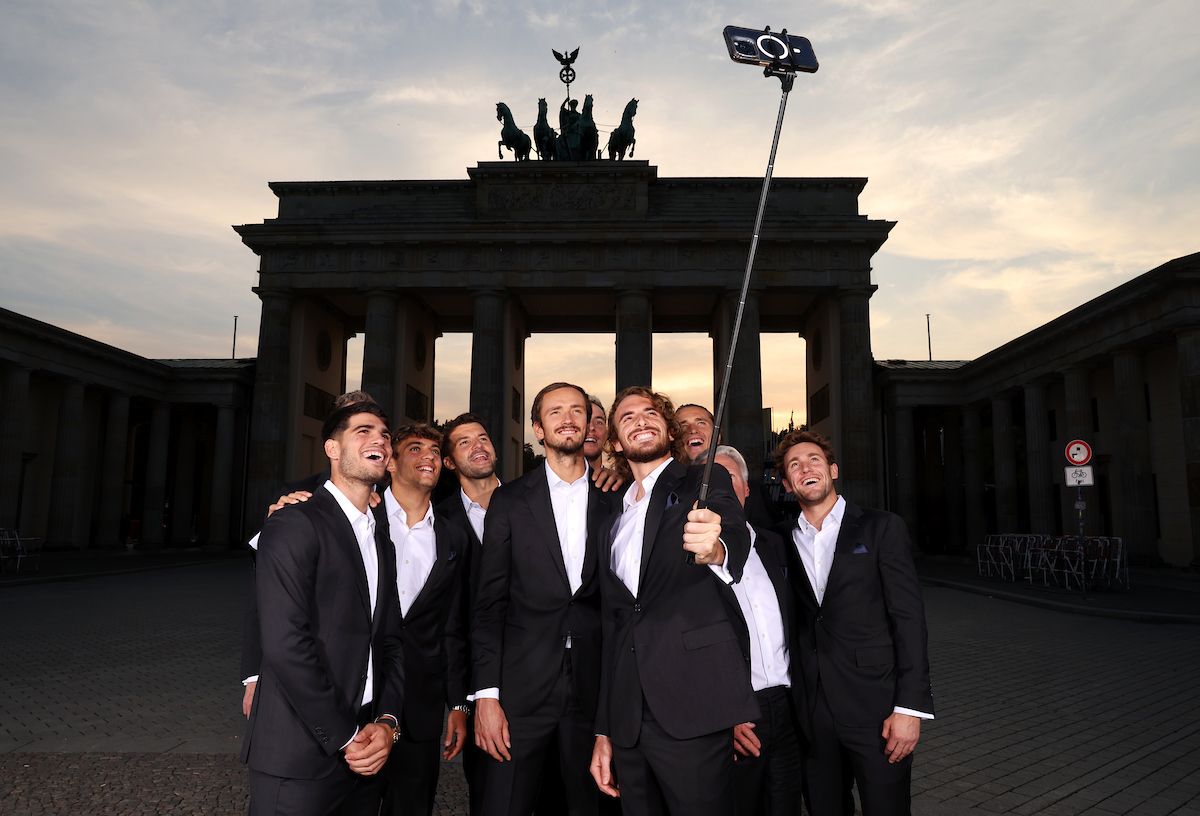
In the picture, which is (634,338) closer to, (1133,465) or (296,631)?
(1133,465)

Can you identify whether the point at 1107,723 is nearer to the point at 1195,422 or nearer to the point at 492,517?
the point at 492,517

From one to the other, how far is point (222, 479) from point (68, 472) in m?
5.85

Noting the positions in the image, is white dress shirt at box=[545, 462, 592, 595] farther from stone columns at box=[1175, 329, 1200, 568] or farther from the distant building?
stone columns at box=[1175, 329, 1200, 568]

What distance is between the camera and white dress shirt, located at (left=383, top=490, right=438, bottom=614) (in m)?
3.88

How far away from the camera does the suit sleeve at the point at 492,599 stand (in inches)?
132

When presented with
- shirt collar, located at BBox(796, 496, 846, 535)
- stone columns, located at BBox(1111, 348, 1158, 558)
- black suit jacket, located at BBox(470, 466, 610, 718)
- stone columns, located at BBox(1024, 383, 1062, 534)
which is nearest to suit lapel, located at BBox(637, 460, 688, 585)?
black suit jacket, located at BBox(470, 466, 610, 718)

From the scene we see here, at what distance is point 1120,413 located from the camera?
24.2m

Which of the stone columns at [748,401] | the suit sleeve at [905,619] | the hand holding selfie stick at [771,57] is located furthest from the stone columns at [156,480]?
the hand holding selfie stick at [771,57]

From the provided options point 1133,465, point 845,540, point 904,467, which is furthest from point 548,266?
point 845,540

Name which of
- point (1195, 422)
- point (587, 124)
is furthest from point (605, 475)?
point (587, 124)

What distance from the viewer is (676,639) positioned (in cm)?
285

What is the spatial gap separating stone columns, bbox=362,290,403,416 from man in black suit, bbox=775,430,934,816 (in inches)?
1140

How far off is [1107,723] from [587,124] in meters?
31.5

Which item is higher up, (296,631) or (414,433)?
(414,433)
